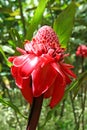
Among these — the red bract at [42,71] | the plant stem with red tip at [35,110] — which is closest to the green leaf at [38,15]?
the red bract at [42,71]

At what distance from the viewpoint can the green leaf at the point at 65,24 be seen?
0.86 m

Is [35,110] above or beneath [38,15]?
beneath

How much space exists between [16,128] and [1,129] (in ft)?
0.40

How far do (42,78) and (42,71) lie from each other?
0.01m

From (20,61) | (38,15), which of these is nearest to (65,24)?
(38,15)

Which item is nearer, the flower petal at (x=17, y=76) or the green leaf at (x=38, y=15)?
the flower petal at (x=17, y=76)

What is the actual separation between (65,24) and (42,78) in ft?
0.67

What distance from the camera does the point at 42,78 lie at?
27.8 inches

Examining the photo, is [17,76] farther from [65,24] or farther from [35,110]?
[65,24]

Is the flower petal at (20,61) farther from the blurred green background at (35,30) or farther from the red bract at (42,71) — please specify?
the blurred green background at (35,30)

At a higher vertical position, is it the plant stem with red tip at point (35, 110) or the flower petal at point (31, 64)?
the flower petal at point (31, 64)

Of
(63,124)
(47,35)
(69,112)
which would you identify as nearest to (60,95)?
(47,35)

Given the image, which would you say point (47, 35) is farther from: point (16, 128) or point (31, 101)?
point (16, 128)

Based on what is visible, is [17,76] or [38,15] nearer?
Answer: [17,76]
